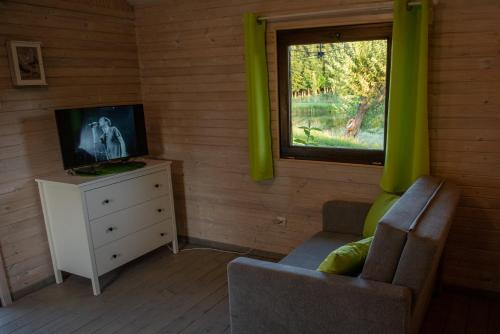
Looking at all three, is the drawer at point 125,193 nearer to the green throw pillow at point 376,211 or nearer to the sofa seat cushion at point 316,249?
the sofa seat cushion at point 316,249

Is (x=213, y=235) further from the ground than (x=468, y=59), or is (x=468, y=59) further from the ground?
(x=468, y=59)

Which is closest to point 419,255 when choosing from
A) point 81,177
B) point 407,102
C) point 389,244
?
point 389,244

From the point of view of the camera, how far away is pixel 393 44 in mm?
2387

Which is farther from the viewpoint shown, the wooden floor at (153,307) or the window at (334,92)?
the window at (334,92)

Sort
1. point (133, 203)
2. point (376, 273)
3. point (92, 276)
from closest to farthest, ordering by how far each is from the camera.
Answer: point (376, 273)
point (92, 276)
point (133, 203)

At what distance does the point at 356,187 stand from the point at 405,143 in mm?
483

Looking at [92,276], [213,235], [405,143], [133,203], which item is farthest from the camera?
[213,235]

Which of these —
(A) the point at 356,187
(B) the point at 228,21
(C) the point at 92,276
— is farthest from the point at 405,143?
(C) the point at 92,276

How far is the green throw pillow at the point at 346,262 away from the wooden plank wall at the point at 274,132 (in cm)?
106

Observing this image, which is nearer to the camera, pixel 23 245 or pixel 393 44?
pixel 393 44

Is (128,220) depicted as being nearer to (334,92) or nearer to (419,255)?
(334,92)

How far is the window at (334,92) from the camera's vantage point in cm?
266

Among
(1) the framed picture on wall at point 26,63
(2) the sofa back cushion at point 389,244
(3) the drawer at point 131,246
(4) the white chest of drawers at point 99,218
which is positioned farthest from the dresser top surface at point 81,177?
(2) the sofa back cushion at point 389,244

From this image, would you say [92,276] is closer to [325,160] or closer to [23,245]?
[23,245]
